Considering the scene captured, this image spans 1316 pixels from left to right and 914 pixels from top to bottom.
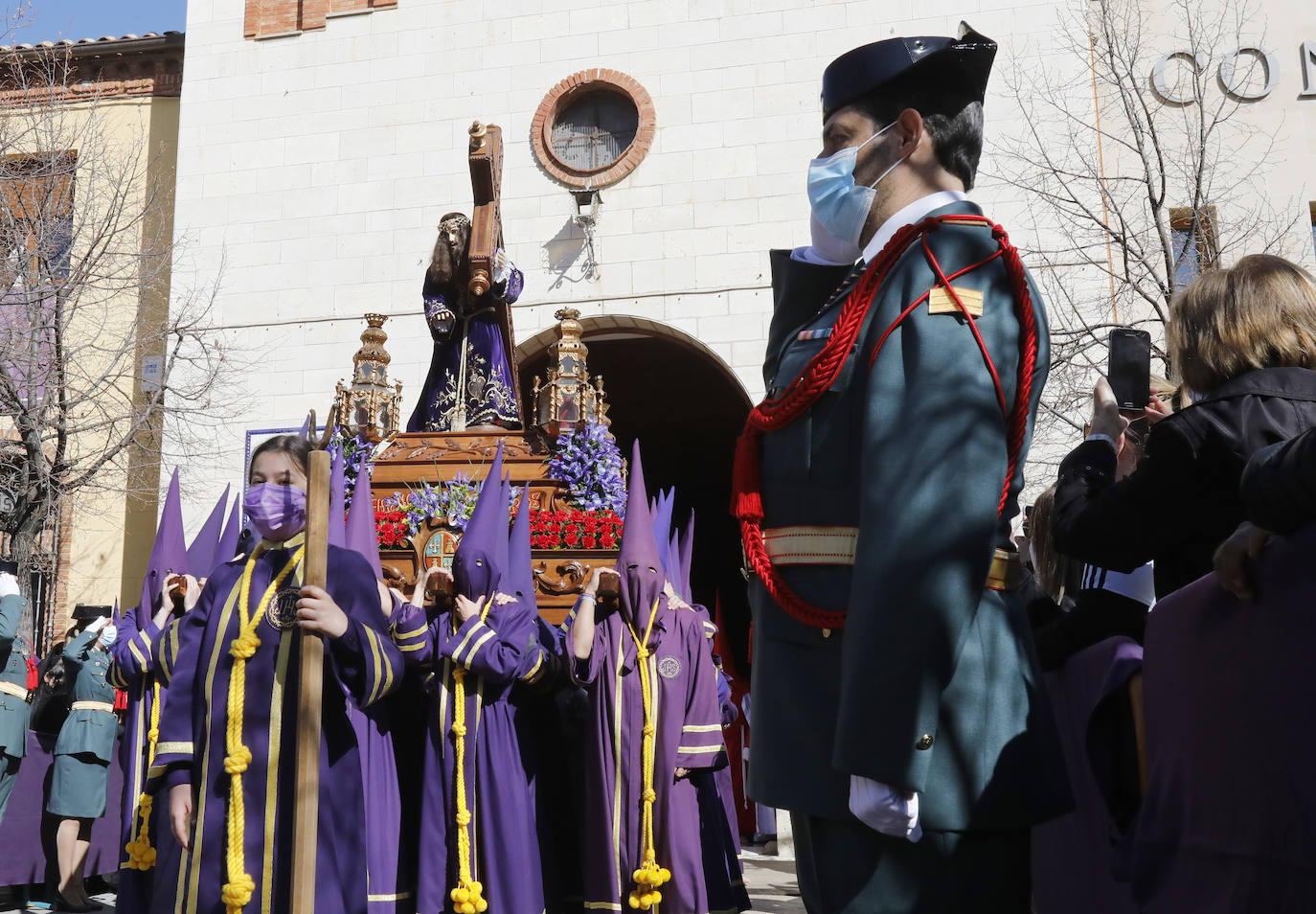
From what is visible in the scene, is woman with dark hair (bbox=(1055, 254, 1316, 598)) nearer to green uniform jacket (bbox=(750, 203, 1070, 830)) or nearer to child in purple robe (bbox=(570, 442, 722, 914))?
green uniform jacket (bbox=(750, 203, 1070, 830))

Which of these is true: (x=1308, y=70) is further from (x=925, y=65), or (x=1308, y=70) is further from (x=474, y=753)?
(x=925, y=65)

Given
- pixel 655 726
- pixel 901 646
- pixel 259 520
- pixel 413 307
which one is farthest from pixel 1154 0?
pixel 901 646

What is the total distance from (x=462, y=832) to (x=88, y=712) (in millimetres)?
3820

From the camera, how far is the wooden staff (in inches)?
133

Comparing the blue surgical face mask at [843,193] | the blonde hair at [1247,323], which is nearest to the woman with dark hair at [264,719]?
the blue surgical face mask at [843,193]

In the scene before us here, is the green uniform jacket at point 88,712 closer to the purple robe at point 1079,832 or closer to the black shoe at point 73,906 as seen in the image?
the black shoe at point 73,906

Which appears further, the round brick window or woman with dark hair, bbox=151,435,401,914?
A: the round brick window

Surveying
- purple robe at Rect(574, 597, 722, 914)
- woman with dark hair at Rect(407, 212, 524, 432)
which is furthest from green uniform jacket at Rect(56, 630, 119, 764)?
purple robe at Rect(574, 597, 722, 914)

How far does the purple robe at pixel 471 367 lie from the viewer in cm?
954

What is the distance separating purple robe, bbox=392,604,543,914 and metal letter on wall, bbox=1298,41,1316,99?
36.7 feet

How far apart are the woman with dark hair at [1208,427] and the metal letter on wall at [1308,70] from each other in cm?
1223

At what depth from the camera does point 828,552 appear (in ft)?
6.93

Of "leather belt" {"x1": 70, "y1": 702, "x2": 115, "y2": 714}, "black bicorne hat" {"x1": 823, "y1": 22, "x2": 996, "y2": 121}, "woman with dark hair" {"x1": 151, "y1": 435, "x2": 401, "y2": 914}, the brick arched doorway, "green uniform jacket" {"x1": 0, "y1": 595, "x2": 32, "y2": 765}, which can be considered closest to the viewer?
"black bicorne hat" {"x1": 823, "y1": 22, "x2": 996, "y2": 121}

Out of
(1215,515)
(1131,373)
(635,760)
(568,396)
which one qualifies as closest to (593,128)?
(568,396)
